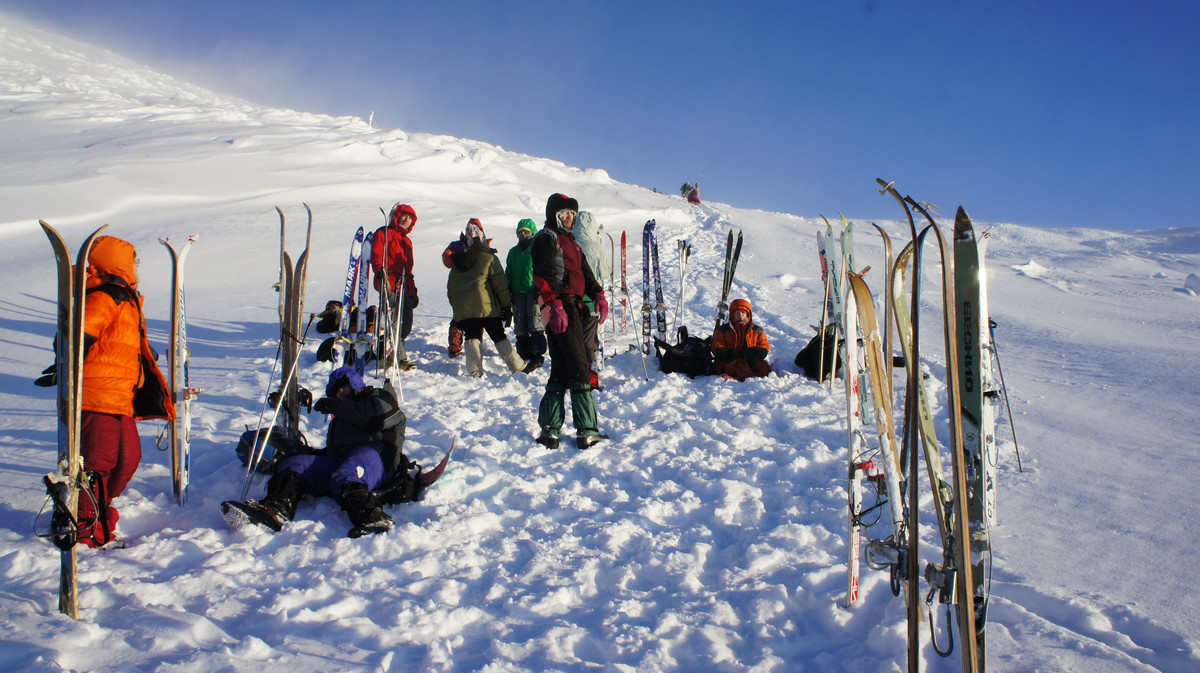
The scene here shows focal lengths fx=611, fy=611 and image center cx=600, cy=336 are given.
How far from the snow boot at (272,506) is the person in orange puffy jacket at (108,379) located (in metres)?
0.48

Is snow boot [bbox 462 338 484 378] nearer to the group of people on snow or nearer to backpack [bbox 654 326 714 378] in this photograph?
the group of people on snow

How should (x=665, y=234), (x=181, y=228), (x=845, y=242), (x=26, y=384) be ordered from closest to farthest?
(x=845, y=242)
(x=26, y=384)
(x=181, y=228)
(x=665, y=234)

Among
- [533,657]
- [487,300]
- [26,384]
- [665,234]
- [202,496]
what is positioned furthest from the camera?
[665,234]

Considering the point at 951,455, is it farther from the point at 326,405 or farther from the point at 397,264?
the point at 397,264

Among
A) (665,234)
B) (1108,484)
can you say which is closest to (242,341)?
(1108,484)

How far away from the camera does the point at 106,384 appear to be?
2.84 meters

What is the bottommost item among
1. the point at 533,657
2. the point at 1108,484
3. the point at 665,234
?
the point at 533,657

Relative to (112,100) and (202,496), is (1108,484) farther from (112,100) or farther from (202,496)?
(112,100)

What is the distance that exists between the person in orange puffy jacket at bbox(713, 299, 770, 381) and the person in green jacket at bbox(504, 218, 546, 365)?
1832mm

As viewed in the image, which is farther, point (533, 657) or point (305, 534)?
point (305, 534)

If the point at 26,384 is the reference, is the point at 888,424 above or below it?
above

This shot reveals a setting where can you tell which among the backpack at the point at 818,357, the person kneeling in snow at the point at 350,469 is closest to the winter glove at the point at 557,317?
the person kneeling in snow at the point at 350,469

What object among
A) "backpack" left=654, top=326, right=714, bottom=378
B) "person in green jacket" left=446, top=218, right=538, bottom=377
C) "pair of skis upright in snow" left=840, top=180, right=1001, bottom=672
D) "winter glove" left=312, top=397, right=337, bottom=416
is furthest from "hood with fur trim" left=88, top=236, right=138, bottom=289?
"backpack" left=654, top=326, right=714, bottom=378

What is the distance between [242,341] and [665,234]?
49.3ft
